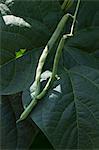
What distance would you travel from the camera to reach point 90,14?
825 mm

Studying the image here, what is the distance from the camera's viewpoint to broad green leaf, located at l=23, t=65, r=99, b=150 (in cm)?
69

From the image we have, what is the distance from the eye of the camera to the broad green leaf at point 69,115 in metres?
0.69

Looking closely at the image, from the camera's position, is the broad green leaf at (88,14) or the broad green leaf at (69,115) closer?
the broad green leaf at (69,115)

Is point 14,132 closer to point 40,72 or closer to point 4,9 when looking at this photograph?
point 40,72

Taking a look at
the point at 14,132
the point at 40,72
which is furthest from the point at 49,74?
the point at 14,132

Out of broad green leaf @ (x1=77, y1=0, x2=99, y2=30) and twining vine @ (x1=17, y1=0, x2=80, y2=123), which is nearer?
twining vine @ (x1=17, y1=0, x2=80, y2=123)

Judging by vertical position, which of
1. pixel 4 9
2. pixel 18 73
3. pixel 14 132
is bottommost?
pixel 14 132

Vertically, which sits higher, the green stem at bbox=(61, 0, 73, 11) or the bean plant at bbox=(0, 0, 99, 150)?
the green stem at bbox=(61, 0, 73, 11)

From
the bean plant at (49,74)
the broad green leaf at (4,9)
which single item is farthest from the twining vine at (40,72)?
the broad green leaf at (4,9)

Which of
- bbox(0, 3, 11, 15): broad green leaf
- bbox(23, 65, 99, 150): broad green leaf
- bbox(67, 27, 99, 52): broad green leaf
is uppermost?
bbox(0, 3, 11, 15): broad green leaf

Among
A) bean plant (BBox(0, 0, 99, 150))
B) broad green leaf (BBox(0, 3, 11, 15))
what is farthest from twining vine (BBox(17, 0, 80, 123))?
broad green leaf (BBox(0, 3, 11, 15))

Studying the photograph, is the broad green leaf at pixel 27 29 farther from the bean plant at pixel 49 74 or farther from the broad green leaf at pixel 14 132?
the broad green leaf at pixel 14 132

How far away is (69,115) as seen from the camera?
71cm

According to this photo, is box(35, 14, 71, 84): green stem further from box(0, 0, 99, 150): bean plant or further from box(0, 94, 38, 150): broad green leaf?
box(0, 94, 38, 150): broad green leaf
